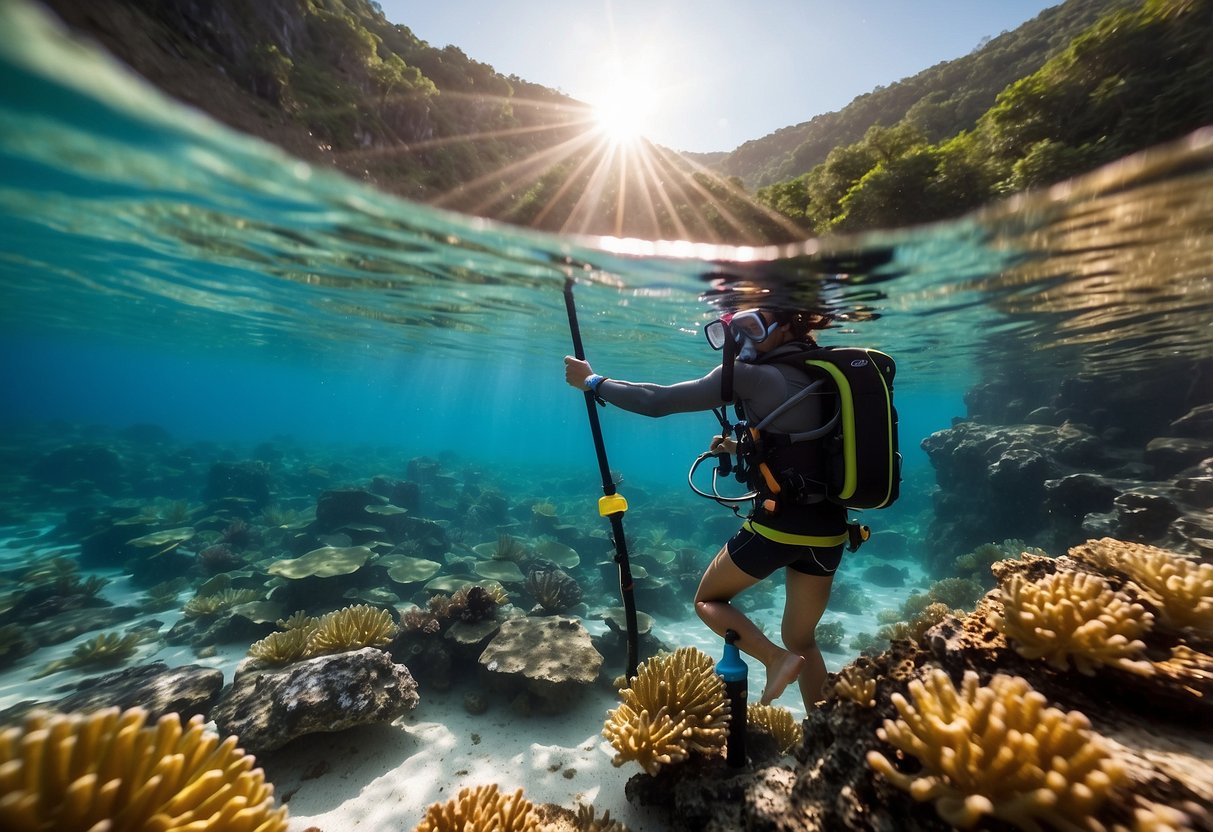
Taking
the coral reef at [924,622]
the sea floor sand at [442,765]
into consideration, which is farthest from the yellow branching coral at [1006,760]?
the sea floor sand at [442,765]

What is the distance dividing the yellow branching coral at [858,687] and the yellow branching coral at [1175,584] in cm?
179

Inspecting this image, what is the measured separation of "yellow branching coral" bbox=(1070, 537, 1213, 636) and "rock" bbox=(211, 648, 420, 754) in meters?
6.53

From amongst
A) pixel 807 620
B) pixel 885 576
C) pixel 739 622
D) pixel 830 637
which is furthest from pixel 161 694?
pixel 885 576

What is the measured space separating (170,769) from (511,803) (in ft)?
6.68

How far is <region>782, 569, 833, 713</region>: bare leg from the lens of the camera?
368 cm

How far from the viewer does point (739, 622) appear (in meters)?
3.66

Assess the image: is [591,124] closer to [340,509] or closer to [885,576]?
[340,509]

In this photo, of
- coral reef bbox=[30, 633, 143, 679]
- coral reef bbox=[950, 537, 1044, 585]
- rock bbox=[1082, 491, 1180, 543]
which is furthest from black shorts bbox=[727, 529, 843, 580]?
coral reef bbox=[950, 537, 1044, 585]

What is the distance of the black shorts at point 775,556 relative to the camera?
356 centimetres

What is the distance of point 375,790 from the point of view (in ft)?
14.2

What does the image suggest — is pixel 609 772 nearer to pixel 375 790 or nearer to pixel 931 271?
pixel 375 790

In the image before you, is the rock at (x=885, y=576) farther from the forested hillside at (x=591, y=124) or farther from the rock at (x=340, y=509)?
the rock at (x=340, y=509)

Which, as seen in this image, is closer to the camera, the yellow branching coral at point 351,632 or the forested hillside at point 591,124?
the forested hillside at point 591,124

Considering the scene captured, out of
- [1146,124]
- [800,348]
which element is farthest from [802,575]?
[1146,124]
